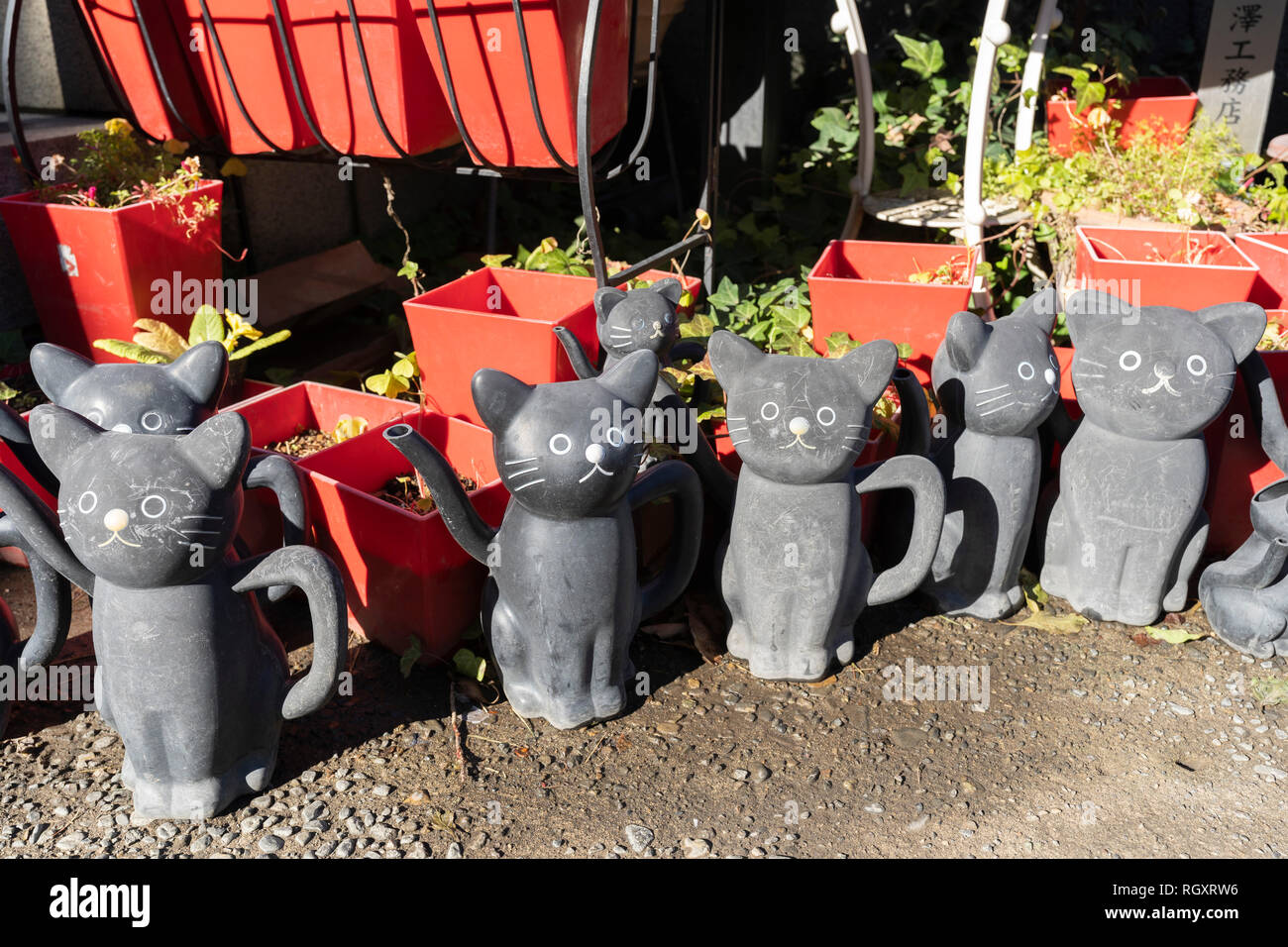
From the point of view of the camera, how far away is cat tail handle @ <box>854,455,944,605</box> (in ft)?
7.72

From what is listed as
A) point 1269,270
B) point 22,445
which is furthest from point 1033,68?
point 22,445

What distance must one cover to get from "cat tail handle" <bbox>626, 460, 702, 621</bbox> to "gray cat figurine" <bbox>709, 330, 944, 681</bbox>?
0.11 m

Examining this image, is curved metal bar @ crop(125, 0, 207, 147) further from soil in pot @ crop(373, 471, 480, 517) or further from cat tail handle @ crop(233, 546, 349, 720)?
cat tail handle @ crop(233, 546, 349, 720)

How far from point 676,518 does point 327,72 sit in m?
1.55

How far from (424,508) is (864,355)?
108 cm

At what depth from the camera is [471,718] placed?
2.32 m

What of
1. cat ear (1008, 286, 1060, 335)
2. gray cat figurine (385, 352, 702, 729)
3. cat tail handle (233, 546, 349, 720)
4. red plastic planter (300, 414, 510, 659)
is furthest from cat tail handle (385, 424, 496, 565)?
cat ear (1008, 286, 1060, 335)

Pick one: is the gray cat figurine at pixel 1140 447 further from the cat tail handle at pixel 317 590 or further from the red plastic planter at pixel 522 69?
the cat tail handle at pixel 317 590

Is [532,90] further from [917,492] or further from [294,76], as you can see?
[917,492]

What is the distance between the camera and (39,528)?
189 centimetres

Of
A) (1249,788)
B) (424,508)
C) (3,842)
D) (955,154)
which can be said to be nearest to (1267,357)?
(1249,788)

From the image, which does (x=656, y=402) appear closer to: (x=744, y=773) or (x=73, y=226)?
(x=744, y=773)

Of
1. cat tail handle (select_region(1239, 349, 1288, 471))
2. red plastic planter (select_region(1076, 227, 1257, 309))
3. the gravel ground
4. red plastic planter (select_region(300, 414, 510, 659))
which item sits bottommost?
the gravel ground

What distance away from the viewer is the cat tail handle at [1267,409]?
2.56 meters
